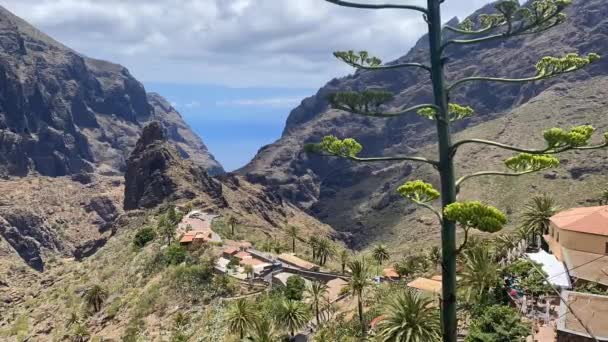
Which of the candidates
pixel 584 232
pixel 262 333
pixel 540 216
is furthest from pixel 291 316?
pixel 540 216

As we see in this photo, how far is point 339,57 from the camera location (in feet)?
37.0

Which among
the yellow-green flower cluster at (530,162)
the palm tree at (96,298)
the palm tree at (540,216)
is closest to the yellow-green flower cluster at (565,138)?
the yellow-green flower cluster at (530,162)

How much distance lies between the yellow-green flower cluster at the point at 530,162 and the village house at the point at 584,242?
2943cm

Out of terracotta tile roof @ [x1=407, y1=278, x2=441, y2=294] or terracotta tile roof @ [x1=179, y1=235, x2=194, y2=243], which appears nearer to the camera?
terracotta tile roof @ [x1=407, y1=278, x2=441, y2=294]

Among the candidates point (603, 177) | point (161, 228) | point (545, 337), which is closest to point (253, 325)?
point (545, 337)

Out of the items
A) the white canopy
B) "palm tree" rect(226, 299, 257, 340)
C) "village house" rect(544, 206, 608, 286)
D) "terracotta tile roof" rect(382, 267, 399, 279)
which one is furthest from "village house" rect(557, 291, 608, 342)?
"terracotta tile roof" rect(382, 267, 399, 279)

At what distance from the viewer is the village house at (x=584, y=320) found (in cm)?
2448

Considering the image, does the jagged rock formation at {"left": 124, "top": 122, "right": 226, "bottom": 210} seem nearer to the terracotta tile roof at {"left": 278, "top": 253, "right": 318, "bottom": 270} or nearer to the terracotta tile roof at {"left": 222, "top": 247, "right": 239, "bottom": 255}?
the terracotta tile roof at {"left": 222, "top": 247, "right": 239, "bottom": 255}

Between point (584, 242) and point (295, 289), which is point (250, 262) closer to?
point (295, 289)

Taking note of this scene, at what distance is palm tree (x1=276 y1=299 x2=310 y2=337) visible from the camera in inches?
1751

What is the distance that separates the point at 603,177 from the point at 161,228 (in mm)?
94664

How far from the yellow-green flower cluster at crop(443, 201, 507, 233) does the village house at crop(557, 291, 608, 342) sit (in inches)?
697

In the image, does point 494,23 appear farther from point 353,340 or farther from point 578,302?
point 353,340

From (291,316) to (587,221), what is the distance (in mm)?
22694
